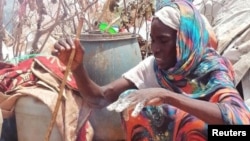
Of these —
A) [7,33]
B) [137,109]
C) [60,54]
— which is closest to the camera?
[137,109]

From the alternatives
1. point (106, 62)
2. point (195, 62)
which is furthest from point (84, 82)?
point (106, 62)

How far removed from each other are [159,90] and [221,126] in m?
0.33

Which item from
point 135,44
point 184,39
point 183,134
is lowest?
point 183,134

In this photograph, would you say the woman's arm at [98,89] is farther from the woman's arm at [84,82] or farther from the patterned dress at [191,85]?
the patterned dress at [191,85]

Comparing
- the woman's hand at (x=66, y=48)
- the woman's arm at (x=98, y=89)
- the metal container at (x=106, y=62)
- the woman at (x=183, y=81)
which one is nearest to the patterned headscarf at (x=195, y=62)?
the woman at (x=183, y=81)

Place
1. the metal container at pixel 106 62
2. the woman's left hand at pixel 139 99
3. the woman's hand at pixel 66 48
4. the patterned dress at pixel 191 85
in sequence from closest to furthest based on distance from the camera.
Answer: the woman's left hand at pixel 139 99
the woman's hand at pixel 66 48
the patterned dress at pixel 191 85
the metal container at pixel 106 62

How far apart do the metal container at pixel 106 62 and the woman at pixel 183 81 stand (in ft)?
1.93

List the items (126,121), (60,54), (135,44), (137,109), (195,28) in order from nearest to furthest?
(137,109), (60,54), (195,28), (126,121), (135,44)

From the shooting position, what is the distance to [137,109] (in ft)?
5.99

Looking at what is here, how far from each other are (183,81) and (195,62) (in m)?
0.13

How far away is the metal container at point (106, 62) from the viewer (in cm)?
292

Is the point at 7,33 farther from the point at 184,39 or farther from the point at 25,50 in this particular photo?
the point at 184,39

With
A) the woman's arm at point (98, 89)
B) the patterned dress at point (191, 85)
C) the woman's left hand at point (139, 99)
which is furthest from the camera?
the woman's arm at point (98, 89)

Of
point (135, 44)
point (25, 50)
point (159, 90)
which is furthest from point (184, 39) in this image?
point (25, 50)
